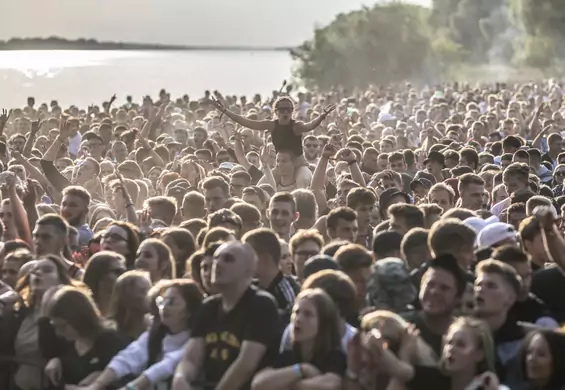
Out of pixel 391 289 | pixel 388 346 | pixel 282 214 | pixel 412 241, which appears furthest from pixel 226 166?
pixel 388 346

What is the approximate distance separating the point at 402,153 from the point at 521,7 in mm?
60477

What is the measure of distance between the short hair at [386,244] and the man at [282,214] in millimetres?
1325

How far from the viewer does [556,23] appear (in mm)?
71062

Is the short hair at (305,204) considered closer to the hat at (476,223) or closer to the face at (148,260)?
the hat at (476,223)

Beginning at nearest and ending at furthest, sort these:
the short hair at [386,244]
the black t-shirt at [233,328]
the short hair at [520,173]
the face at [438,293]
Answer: the face at [438,293]
the black t-shirt at [233,328]
the short hair at [386,244]
the short hair at [520,173]

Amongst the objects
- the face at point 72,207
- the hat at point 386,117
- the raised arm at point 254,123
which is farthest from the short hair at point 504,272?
the hat at point 386,117

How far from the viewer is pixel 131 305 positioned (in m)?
7.59

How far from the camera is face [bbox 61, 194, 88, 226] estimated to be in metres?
10.6

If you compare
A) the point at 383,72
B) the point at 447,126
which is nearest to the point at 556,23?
the point at 383,72

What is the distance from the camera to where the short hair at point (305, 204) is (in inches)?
432

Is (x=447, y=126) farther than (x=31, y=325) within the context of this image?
Yes

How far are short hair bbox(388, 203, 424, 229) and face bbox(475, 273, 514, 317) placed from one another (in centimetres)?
238

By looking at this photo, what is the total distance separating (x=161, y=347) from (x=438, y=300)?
5.20 ft

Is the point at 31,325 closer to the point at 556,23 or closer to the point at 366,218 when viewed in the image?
the point at 366,218
